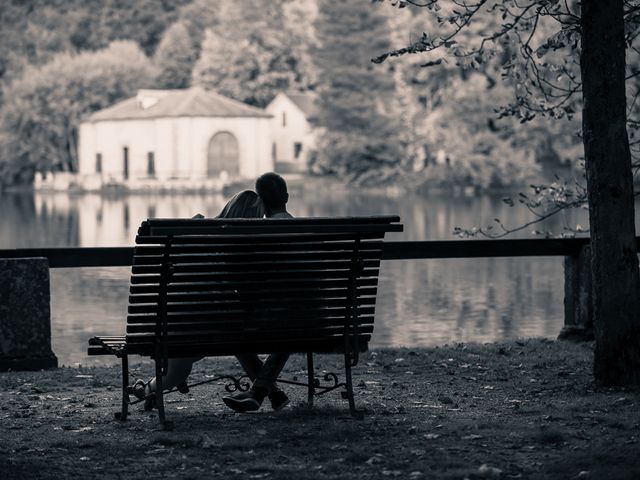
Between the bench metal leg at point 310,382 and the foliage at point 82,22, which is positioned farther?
the foliage at point 82,22

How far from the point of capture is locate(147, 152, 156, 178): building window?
78.1 meters

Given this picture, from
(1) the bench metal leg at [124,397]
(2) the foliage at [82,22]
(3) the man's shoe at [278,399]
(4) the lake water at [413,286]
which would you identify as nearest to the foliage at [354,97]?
(4) the lake water at [413,286]

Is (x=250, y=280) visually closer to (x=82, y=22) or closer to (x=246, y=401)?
(x=246, y=401)

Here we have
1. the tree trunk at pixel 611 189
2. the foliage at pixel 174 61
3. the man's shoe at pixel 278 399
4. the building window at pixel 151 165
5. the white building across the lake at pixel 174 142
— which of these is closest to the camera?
the man's shoe at pixel 278 399

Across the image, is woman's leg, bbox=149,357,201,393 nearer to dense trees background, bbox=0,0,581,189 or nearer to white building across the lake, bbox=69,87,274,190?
dense trees background, bbox=0,0,581,189

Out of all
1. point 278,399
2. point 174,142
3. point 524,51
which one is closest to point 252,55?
point 174,142

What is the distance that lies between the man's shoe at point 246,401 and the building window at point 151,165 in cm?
7267

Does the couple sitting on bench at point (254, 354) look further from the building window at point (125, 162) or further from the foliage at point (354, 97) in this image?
the building window at point (125, 162)

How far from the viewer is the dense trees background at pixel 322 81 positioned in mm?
58906

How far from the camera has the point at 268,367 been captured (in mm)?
6043

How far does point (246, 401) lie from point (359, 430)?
67cm

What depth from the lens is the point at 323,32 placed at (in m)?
70.2

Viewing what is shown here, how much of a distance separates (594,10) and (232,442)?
3.00m

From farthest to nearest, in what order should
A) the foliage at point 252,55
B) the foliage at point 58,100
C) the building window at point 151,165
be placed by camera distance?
the foliage at point 252,55
the building window at point 151,165
the foliage at point 58,100
